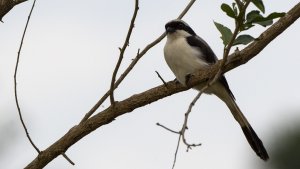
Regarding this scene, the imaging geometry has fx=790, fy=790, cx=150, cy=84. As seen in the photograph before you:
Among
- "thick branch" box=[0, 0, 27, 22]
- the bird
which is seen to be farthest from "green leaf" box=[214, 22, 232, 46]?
the bird

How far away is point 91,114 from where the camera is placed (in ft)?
15.9

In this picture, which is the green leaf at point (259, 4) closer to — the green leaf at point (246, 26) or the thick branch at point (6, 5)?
the green leaf at point (246, 26)

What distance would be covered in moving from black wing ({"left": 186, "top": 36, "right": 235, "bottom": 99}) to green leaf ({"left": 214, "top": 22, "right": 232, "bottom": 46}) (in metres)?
1.95

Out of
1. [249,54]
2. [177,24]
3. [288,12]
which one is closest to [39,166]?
[249,54]

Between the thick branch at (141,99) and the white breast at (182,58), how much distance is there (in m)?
0.88

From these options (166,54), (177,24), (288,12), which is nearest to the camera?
(288,12)

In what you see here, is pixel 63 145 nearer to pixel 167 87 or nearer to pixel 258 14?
pixel 167 87

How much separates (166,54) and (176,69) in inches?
12.6

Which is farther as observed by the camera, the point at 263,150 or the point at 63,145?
the point at 263,150

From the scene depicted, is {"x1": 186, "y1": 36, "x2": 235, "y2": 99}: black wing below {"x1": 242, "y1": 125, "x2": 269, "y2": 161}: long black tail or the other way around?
the other way around

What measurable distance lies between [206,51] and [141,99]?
154cm

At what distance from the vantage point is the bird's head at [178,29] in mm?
6717

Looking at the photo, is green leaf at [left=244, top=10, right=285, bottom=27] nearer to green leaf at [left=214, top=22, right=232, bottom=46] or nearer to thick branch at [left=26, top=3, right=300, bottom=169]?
green leaf at [left=214, top=22, right=232, bottom=46]

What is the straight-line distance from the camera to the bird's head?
6717mm
